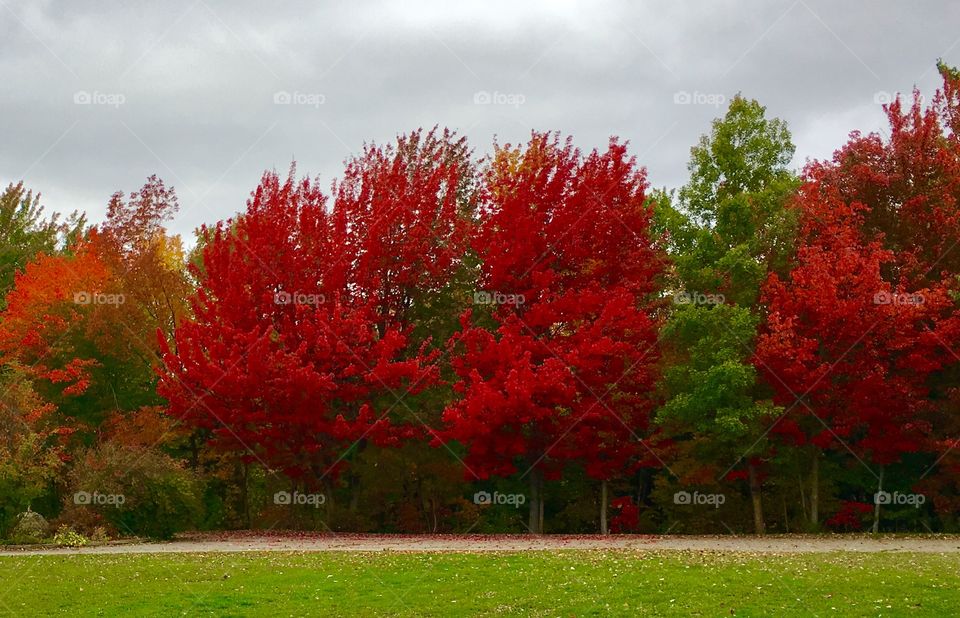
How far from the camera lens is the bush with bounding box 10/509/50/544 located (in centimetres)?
2450

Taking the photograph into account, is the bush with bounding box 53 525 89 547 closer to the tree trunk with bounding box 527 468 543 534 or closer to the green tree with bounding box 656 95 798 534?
the tree trunk with bounding box 527 468 543 534

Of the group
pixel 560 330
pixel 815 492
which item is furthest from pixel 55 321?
pixel 815 492

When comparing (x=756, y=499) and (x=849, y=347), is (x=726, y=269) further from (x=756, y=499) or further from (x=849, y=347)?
(x=756, y=499)

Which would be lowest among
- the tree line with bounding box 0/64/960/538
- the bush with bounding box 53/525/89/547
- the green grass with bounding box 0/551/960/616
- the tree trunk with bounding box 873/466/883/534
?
the bush with bounding box 53/525/89/547

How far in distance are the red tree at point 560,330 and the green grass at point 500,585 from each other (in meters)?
7.12

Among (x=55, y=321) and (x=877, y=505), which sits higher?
(x=55, y=321)

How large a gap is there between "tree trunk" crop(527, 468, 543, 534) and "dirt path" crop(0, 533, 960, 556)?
3806 mm

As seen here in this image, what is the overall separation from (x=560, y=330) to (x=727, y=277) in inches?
Result: 212

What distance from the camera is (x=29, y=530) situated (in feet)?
81.0

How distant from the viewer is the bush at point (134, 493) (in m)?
24.7

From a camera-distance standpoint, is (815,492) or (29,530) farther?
(815,492)

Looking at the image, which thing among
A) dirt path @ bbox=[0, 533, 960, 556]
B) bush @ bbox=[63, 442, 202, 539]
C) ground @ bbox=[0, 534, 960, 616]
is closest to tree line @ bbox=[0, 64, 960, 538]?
bush @ bbox=[63, 442, 202, 539]

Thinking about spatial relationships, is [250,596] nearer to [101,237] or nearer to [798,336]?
[798,336]

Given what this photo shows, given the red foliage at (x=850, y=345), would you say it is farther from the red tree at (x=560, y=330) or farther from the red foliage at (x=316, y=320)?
the red foliage at (x=316, y=320)
